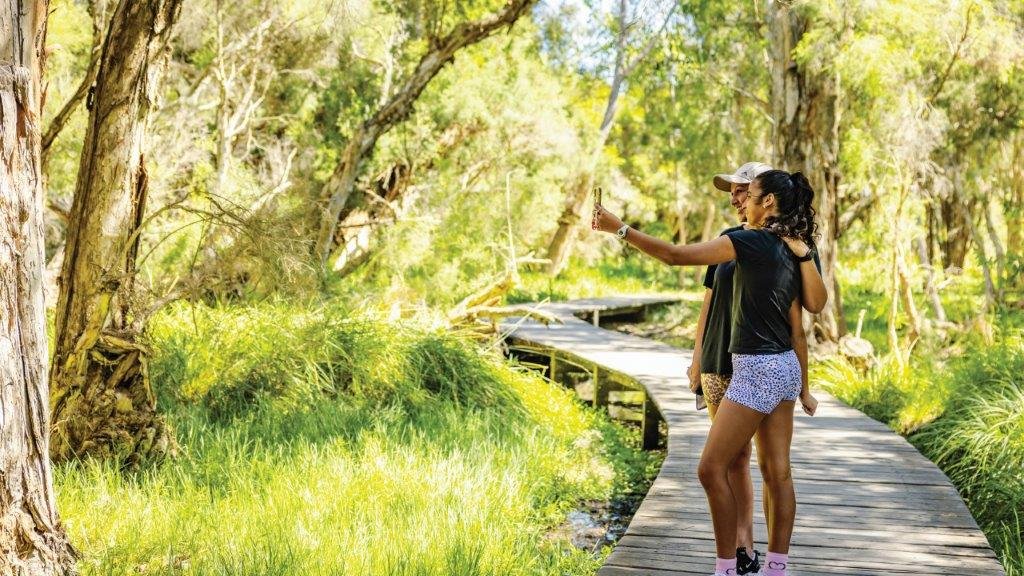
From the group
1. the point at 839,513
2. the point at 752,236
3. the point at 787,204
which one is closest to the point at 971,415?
the point at 839,513

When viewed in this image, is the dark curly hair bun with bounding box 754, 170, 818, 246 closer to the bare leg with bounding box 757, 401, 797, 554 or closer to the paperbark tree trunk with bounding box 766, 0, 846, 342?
the bare leg with bounding box 757, 401, 797, 554

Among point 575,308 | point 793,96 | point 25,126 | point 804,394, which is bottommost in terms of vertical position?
point 575,308

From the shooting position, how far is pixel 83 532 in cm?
454

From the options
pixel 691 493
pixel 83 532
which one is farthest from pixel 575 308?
pixel 83 532

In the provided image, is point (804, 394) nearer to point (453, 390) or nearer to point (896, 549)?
point (896, 549)

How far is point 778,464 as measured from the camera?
3.61 metres

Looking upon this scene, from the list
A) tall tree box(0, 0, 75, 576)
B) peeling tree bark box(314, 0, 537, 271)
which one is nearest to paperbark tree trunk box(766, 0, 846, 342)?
peeling tree bark box(314, 0, 537, 271)

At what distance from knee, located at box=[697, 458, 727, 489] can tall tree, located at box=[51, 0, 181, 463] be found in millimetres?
3350

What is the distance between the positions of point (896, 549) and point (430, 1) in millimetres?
9369

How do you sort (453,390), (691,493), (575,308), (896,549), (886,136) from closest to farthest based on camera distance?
1. (896,549)
2. (691,493)
3. (453,390)
4. (886,136)
5. (575,308)

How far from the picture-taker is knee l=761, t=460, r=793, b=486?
3.60 m

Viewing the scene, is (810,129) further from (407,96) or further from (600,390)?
(407,96)

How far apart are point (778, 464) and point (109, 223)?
374 cm

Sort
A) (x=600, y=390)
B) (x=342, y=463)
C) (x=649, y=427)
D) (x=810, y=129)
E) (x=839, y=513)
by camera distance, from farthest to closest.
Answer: (x=810, y=129) → (x=600, y=390) → (x=649, y=427) → (x=342, y=463) → (x=839, y=513)
